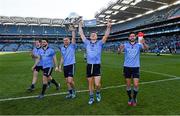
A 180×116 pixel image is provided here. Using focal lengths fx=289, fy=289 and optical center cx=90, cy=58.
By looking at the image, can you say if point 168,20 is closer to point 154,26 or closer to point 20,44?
point 154,26

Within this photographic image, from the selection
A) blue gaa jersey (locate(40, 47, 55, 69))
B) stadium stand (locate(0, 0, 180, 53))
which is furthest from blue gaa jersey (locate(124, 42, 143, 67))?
stadium stand (locate(0, 0, 180, 53))

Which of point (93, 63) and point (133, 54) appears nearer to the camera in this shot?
point (133, 54)

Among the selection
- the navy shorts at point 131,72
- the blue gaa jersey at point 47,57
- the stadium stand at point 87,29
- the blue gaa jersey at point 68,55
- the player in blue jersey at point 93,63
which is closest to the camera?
the navy shorts at point 131,72

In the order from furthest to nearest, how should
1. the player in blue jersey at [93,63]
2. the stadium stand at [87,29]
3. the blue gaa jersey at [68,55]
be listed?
the stadium stand at [87,29]
the blue gaa jersey at [68,55]
the player in blue jersey at [93,63]

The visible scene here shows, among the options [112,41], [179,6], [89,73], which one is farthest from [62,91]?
[112,41]

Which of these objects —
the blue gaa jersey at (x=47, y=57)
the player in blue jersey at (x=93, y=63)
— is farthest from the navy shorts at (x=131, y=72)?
the blue gaa jersey at (x=47, y=57)

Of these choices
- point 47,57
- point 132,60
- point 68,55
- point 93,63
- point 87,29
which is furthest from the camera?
point 87,29

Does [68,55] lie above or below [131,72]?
above

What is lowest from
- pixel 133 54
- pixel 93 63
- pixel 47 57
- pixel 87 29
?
pixel 93 63

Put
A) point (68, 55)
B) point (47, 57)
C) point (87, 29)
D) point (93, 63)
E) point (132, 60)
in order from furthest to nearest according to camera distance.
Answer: point (87, 29)
point (47, 57)
point (68, 55)
point (93, 63)
point (132, 60)

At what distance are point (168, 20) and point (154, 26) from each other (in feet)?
24.4

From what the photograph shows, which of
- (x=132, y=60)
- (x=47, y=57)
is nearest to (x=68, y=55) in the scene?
(x=47, y=57)

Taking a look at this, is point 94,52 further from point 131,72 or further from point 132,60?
point 131,72

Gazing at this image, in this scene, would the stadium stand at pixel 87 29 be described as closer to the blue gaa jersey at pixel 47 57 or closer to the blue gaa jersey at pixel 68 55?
the blue gaa jersey at pixel 47 57
